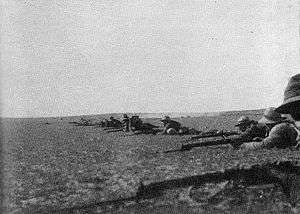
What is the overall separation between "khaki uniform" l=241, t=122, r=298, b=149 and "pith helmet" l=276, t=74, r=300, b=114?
4524 millimetres

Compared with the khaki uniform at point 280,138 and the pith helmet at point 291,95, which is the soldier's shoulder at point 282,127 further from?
the pith helmet at point 291,95

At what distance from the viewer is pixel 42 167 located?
32.4 feet

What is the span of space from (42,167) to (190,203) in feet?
16.7

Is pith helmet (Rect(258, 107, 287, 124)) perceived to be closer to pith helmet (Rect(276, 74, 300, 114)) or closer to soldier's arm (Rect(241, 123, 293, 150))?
soldier's arm (Rect(241, 123, 293, 150))

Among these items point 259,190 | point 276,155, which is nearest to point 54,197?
point 259,190

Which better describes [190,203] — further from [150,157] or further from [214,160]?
[150,157]

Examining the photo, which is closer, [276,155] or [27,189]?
[27,189]

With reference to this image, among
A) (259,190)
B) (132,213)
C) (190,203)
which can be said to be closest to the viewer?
(132,213)

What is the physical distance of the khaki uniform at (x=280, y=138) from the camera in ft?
35.5

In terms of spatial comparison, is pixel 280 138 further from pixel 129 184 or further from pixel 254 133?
pixel 129 184

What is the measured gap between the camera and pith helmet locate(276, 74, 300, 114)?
242 inches

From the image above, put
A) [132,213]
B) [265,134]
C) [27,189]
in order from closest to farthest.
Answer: [132,213], [27,189], [265,134]

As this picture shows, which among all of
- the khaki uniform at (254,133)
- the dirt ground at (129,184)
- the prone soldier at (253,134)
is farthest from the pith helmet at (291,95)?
the khaki uniform at (254,133)

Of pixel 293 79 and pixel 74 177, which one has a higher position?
pixel 293 79
